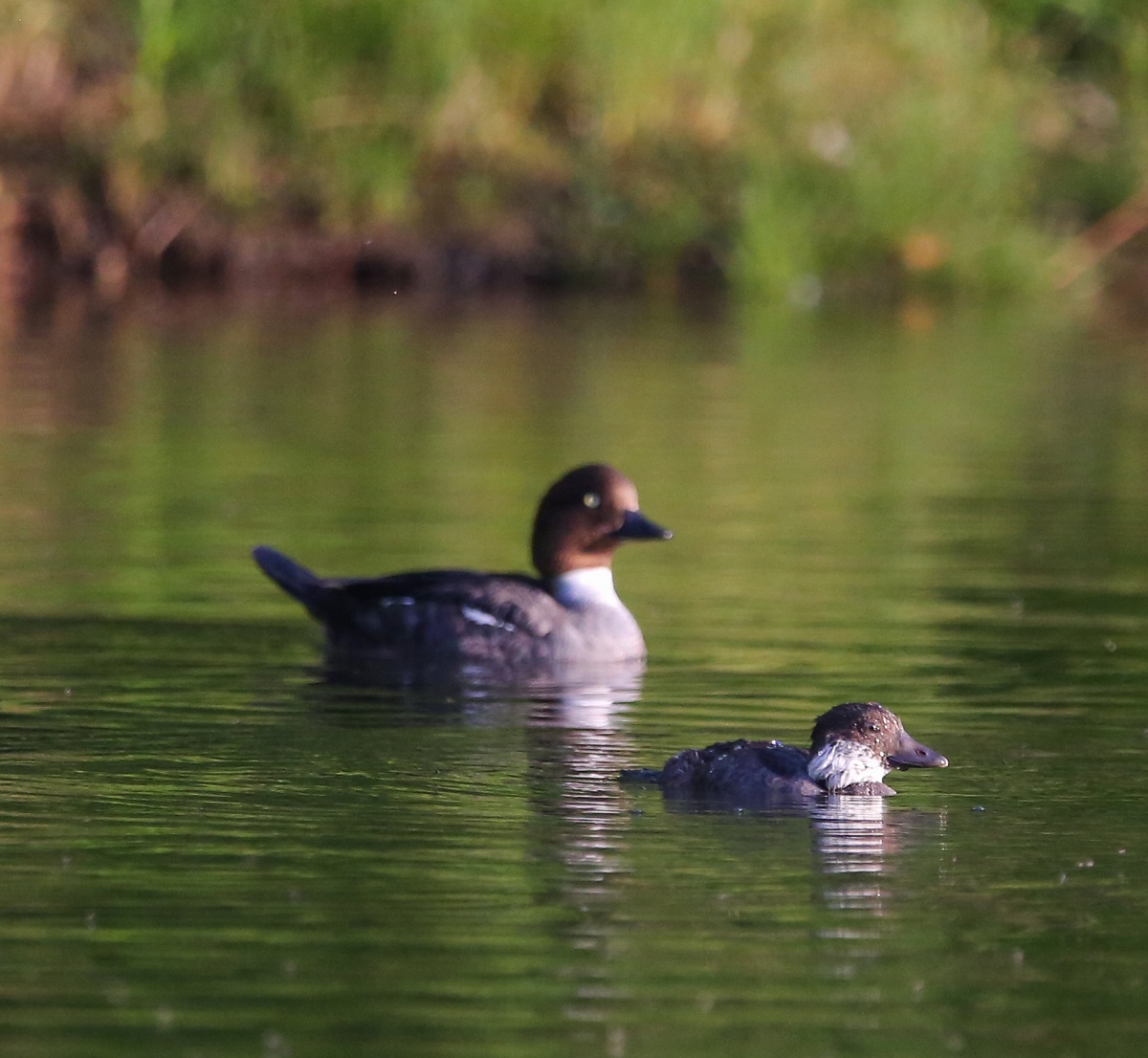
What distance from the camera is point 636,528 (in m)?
10.2

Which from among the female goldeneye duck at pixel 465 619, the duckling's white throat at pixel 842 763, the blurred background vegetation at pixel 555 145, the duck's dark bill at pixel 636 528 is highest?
the blurred background vegetation at pixel 555 145

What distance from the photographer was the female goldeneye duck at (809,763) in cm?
693

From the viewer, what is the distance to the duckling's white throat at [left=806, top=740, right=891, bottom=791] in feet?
22.9

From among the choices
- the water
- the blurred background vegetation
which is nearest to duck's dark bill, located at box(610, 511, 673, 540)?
the water

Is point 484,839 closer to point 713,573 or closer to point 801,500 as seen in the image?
point 713,573

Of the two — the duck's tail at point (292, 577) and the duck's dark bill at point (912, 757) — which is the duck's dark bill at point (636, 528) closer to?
the duck's tail at point (292, 577)

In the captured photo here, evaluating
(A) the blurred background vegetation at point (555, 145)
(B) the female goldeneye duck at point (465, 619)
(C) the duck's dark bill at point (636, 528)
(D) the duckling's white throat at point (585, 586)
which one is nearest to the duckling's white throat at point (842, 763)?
(B) the female goldeneye duck at point (465, 619)

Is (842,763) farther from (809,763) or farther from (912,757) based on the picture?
(912,757)

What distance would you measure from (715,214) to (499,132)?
228 cm

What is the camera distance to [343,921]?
5.67 metres

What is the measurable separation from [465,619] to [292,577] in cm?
77

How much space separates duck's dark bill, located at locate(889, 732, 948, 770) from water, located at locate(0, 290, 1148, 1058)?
4.7 inches

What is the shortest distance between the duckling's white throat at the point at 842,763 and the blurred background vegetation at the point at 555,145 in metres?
18.9

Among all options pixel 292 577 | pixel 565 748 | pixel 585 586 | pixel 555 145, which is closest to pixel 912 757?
pixel 565 748
